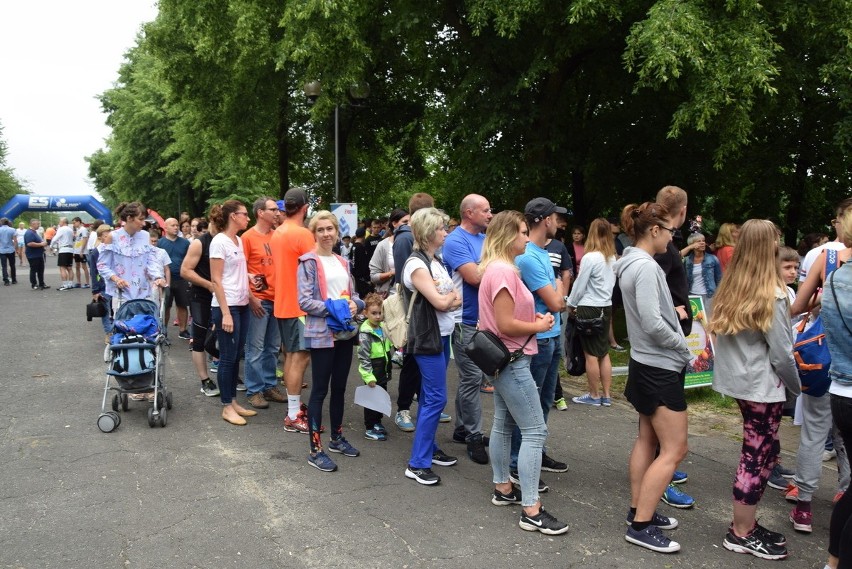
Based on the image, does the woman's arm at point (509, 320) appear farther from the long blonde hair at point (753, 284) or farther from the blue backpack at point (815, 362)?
the blue backpack at point (815, 362)

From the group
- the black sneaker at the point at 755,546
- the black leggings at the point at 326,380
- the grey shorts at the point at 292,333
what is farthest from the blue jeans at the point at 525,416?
the grey shorts at the point at 292,333

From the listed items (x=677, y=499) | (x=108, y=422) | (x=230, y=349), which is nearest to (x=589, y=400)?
(x=677, y=499)

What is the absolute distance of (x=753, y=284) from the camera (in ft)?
13.3

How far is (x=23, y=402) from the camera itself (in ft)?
24.3

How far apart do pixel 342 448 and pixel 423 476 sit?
33.8 inches

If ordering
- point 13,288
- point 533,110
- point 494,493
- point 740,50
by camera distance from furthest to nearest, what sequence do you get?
1. point 13,288
2. point 533,110
3. point 740,50
4. point 494,493

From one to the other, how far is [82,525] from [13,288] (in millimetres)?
19255

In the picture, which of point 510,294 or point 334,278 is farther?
point 334,278

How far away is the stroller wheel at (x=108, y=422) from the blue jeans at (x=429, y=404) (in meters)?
2.79

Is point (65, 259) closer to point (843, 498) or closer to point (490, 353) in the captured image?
point (490, 353)

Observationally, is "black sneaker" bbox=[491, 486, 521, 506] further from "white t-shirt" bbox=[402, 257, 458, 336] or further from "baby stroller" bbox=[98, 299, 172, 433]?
"baby stroller" bbox=[98, 299, 172, 433]

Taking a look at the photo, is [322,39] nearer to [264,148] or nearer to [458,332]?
[458,332]

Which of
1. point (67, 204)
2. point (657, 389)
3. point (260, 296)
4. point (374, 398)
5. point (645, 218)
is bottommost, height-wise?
point (374, 398)

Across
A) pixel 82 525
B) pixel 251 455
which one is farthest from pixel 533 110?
pixel 82 525
